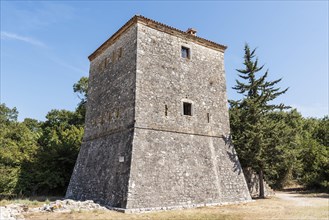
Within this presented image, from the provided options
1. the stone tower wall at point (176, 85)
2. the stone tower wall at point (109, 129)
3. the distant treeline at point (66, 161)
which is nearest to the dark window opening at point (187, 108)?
the stone tower wall at point (176, 85)

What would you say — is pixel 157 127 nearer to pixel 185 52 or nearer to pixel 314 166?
pixel 185 52

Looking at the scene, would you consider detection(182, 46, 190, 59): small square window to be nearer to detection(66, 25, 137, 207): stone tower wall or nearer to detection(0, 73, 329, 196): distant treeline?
detection(66, 25, 137, 207): stone tower wall

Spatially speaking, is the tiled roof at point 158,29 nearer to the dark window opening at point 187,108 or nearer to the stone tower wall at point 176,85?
the stone tower wall at point 176,85

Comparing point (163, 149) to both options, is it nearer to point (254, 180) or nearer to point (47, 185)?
point (254, 180)

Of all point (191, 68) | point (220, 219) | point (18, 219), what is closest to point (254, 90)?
point (191, 68)

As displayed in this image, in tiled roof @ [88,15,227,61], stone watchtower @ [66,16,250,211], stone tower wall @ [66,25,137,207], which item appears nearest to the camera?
stone watchtower @ [66,16,250,211]

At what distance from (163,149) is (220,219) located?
4.60 metres

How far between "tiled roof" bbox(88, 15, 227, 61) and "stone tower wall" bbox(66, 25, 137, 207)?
1.10 ft

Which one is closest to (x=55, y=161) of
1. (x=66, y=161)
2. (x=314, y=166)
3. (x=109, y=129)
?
(x=66, y=161)

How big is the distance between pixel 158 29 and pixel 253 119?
9.00m

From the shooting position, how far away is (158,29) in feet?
49.4

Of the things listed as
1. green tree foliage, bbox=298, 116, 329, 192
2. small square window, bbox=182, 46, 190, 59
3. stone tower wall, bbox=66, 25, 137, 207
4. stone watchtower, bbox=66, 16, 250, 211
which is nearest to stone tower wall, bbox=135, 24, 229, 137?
stone watchtower, bbox=66, 16, 250, 211

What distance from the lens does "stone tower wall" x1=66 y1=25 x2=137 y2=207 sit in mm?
12398

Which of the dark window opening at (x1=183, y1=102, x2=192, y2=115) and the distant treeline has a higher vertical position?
the dark window opening at (x1=183, y1=102, x2=192, y2=115)
